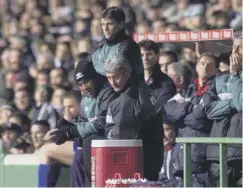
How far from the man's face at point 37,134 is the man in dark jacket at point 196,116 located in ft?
8.33

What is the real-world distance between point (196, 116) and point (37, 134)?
3352 millimetres

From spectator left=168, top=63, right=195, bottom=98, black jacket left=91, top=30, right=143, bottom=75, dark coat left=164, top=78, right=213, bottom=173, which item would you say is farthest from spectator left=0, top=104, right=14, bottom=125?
black jacket left=91, top=30, right=143, bottom=75

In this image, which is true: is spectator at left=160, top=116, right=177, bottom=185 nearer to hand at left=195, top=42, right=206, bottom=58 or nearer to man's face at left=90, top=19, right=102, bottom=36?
hand at left=195, top=42, right=206, bottom=58

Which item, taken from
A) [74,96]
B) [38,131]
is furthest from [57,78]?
[74,96]

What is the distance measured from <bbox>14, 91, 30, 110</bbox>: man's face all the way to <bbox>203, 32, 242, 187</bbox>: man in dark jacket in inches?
233

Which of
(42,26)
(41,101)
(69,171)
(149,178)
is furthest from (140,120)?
(42,26)

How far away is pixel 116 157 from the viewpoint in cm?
1073

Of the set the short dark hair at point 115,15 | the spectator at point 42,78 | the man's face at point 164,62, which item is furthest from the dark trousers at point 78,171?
the spectator at point 42,78

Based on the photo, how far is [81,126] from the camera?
1196 centimetres

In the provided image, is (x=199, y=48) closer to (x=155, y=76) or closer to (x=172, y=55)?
(x=172, y=55)

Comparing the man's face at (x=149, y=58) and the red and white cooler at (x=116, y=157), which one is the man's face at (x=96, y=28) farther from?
the red and white cooler at (x=116, y=157)

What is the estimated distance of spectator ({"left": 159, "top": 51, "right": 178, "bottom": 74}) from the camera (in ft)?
47.3

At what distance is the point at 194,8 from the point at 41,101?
385 cm

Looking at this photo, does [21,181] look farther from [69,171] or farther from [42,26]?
[42,26]
